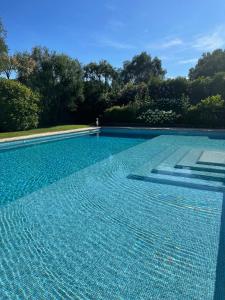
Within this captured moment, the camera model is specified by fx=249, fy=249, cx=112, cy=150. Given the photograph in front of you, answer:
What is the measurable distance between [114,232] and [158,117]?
13968mm

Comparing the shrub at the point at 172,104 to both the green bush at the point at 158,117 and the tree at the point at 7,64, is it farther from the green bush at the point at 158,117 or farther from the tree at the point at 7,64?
the tree at the point at 7,64

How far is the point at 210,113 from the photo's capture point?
596 inches

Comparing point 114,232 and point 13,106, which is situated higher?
point 13,106

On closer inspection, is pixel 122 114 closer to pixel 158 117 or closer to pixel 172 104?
pixel 158 117

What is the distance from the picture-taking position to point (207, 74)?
27969 mm

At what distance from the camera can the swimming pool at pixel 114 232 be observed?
2477mm

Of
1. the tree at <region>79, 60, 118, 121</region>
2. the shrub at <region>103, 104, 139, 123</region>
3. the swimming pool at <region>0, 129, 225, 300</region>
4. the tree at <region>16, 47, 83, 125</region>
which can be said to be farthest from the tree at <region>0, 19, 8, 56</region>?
the swimming pool at <region>0, 129, 225, 300</region>

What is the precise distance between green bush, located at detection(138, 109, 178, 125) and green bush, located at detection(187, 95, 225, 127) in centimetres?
130

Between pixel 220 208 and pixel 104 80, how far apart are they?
70.1ft

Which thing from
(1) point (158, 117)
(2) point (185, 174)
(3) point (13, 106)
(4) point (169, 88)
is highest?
(4) point (169, 88)

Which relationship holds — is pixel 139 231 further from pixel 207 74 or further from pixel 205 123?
pixel 207 74

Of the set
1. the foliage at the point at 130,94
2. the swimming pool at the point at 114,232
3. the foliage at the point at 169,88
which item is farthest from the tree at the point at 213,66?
the swimming pool at the point at 114,232

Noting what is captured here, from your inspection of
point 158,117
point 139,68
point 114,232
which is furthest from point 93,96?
point 114,232

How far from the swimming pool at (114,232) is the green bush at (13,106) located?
787 cm
